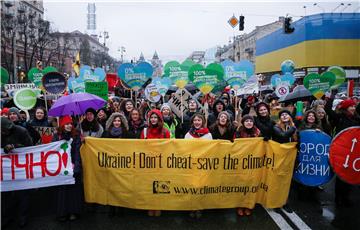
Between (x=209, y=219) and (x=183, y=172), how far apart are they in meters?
0.78

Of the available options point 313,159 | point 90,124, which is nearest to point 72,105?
point 90,124

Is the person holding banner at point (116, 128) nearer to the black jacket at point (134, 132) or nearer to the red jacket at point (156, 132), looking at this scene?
the black jacket at point (134, 132)

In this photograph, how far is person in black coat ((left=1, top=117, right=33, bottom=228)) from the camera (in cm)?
480

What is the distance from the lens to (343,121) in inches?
254

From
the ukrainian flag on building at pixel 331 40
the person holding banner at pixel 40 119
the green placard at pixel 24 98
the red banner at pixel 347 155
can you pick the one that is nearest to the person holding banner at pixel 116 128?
the person holding banner at pixel 40 119

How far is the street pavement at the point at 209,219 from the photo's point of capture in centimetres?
473

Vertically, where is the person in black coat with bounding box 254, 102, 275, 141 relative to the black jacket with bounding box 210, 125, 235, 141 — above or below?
above

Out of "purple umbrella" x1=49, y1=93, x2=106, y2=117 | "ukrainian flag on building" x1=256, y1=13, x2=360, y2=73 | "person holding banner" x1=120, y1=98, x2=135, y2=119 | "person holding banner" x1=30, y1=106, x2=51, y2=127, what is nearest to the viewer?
"purple umbrella" x1=49, y1=93, x2=106, y2=117

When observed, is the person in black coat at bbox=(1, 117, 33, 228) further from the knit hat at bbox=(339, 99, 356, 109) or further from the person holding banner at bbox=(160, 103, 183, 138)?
the knit hat at bbox=(339, 99, 356, 109)

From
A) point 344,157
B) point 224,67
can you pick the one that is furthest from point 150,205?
point 224,67

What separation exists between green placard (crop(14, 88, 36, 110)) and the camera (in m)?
3.78

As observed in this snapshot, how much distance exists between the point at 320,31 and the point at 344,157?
34366mm

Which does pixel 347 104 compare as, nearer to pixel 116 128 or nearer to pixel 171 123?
pixel 171 123

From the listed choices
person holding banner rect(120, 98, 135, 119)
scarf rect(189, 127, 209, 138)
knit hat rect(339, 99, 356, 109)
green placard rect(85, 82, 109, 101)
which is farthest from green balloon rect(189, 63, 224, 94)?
knit hat rect(339, 99, 356, 109)
